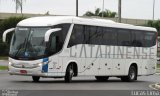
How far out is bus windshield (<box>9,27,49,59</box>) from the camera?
27234 millimetres

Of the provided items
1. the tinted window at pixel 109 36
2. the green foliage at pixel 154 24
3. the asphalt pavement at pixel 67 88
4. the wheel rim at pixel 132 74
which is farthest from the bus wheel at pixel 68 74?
the green foliage at pixel 154 24

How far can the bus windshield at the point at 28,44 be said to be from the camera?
89.4 feet

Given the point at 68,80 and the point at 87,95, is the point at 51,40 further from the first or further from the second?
the point at 87,95

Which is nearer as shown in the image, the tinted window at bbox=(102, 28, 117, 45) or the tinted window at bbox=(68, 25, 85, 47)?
the tinted window at bbox=(68, 25, 85, 47)

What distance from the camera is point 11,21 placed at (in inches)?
3334

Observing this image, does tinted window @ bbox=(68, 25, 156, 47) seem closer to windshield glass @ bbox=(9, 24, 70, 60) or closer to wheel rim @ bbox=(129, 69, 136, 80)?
windshield glass @ bbox=(9, 24, 70, 60)

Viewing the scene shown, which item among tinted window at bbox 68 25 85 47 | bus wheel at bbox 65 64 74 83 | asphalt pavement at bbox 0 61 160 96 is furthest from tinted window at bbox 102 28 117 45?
bus wheel at bbox 65 64 74 83

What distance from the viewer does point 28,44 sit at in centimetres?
2744

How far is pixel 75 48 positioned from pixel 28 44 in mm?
2476

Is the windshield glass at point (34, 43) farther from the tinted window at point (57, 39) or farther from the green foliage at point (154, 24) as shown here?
the green foliage at point (154, 24)

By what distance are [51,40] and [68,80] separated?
2213 mm

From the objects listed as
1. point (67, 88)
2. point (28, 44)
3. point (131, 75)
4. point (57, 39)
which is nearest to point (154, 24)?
point (131, 75)

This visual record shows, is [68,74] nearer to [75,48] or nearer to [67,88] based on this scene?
[75,48]

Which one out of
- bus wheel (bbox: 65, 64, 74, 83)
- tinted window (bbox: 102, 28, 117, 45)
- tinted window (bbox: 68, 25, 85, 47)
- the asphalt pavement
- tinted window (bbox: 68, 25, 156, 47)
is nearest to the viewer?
the asphalt pavement
